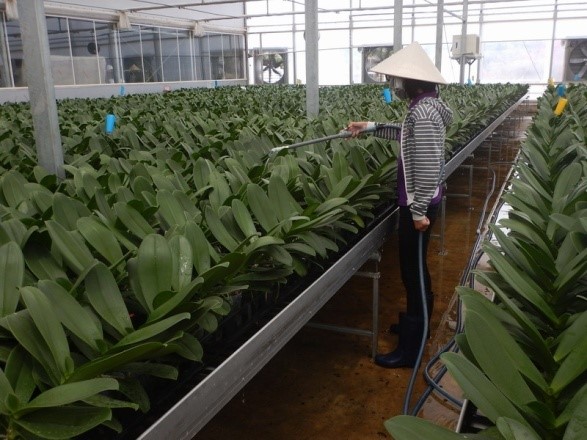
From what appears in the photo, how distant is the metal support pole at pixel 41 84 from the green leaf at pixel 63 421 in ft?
7.08

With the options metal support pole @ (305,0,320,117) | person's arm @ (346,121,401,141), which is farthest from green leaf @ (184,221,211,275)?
metal support pole @ (305,0,320,117)

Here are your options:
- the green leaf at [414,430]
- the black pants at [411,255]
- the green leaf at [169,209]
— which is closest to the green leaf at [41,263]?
the green leaf at [169,209]

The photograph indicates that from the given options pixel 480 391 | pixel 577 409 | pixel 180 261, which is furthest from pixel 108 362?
pixel 577 409

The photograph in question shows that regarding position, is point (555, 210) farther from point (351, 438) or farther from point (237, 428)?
point (237, 428)

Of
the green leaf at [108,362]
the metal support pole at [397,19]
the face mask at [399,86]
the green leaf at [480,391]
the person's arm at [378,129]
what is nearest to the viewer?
the green leaf at [480,391]

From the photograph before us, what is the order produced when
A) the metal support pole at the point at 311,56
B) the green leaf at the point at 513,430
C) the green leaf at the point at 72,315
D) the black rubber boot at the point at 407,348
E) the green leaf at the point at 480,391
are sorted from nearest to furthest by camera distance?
the green leaf at the point at 513,430 → the green leaf at the point at 480,391 → the green leaf at the point at 72,315 → the black rubber boot at the point at 407,348 → the metal support pole at the point at 311,56

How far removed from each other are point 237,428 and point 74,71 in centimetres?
1334

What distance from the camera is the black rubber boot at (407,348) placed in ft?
9.12

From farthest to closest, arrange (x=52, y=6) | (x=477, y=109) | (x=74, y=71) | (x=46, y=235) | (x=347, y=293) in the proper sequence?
(x=74, y=71) < (x=52, y=6) < (x=477, y=109) < (x=347, y=293) < (x=46, y=235)

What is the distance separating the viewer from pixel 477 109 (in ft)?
19.4

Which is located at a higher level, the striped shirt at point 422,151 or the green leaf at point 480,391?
the striped shirt at point 422,151

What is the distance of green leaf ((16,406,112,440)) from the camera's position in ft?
3.16

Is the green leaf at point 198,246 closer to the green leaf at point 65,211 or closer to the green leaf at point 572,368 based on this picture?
the green leaf at point 65,211

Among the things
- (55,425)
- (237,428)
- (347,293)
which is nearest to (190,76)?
(347,293)
